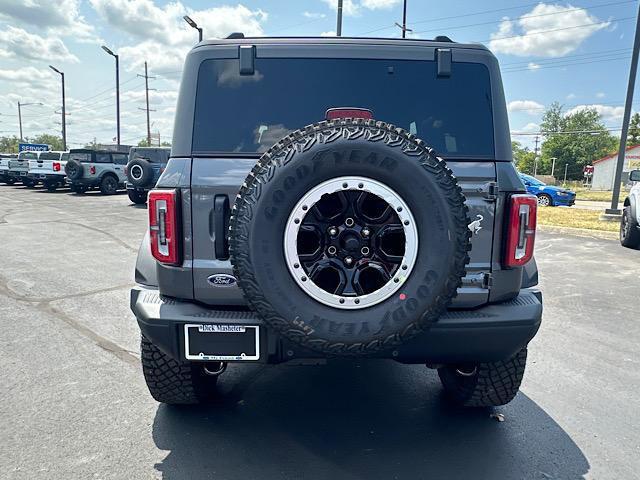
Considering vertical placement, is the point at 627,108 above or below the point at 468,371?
above

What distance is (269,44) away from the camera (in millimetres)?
2412

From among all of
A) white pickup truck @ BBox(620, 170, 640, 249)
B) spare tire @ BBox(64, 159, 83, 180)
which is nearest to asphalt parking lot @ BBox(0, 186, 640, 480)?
white pickup truck @ BBox(620, 170, 640, 249)

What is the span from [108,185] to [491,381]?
1934cm

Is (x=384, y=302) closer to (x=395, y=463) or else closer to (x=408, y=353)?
(x=408, y=353)

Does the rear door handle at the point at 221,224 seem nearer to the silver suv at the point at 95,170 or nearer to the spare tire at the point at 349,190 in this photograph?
the spare tire at the point at 349,190

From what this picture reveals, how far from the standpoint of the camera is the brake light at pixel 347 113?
2369 mm

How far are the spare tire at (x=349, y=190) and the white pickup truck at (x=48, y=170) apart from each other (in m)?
20.9

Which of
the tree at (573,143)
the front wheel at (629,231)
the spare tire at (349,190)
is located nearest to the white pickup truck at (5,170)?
the front wheel at (629,231)

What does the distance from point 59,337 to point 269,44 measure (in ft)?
10.3

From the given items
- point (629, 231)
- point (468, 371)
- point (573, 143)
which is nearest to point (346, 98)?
point (468, 371)

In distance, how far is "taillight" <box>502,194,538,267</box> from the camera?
7.39ft

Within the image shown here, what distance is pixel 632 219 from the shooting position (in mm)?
8555

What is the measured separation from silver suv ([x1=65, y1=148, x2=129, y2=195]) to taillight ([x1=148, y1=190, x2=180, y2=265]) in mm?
17900

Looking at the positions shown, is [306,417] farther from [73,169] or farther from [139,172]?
[73,169]
